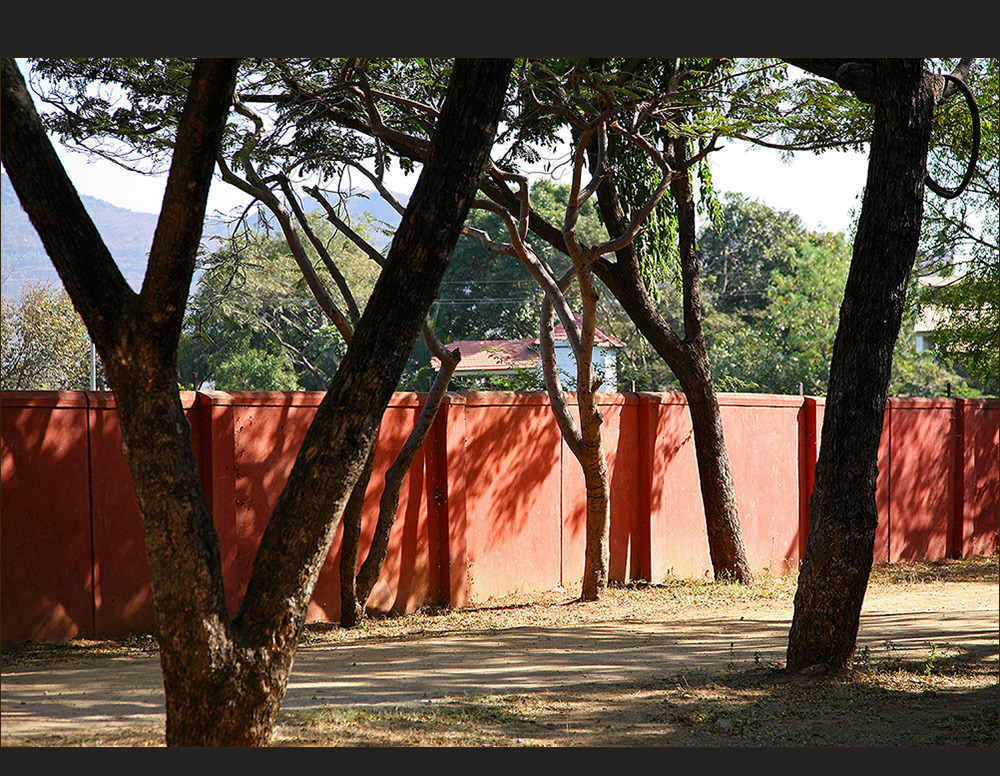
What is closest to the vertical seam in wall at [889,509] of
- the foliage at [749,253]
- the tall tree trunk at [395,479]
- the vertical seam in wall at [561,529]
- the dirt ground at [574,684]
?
the dirt ground at [574,684]

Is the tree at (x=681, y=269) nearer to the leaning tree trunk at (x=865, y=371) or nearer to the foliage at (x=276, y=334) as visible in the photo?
the leaning tree trunk at (x=865, y=371)

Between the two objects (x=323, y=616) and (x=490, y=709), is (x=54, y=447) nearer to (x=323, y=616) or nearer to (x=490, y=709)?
(x=323, y=616)

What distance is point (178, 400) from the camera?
398 cm

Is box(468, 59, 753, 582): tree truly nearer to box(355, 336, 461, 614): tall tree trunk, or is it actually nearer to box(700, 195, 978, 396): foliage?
box(355, 336, 461, 614): tall tree trunk

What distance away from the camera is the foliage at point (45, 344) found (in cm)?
2084

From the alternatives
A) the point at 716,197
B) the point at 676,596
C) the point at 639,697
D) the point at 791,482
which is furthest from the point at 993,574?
the point at 639,697

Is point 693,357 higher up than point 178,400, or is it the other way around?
point 693,357

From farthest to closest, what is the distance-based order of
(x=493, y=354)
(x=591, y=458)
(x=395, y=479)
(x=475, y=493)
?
1. (x=493, y=354)
2. (x=475, y=493)
3. (x=591, y=458)
4. (x=395, y=479)

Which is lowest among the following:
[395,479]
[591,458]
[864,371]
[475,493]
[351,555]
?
[351,555]

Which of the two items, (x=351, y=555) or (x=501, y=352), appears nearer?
(x=351, y=555)

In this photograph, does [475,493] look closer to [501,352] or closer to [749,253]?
[501,352]

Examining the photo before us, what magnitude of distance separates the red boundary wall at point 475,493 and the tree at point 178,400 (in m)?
3.01

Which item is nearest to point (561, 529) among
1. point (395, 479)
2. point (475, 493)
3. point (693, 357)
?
point (475, 493)

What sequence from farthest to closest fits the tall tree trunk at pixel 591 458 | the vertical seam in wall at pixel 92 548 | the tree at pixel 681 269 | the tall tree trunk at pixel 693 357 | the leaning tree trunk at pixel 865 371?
the tall tree trunk at pixel 693 357, the tree at pixel 681 269, the tall tree trunk at pixel 591 458, the vertical seam in wall at pixel 92 548, the leaning tree trunk at pixel 865 371
